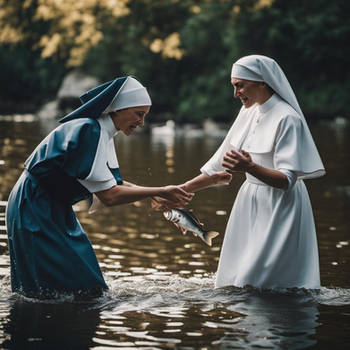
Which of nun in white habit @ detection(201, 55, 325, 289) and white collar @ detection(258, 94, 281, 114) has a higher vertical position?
white collar @ detection(258, 94, 281, 114)

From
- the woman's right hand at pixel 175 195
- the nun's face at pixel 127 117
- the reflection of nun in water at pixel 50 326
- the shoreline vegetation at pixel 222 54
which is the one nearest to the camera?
the reflection of nun in water at pixel 50 326

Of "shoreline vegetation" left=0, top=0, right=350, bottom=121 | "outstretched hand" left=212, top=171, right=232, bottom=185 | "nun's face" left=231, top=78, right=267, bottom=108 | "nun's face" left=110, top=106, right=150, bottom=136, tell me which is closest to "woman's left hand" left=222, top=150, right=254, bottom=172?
"nun's face" left=231, top=78, right=267, bottom=108

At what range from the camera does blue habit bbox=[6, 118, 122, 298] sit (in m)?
6.25

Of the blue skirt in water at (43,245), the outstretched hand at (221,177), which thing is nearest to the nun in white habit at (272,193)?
the outstretched hand at (221,177)

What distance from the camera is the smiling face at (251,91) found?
682 centimetres

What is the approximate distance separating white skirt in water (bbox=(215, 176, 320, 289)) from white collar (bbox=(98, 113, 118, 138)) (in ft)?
3.91

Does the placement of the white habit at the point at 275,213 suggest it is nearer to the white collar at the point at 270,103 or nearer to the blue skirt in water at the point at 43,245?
the white collar at the point at 270,103

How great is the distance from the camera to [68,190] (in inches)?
253

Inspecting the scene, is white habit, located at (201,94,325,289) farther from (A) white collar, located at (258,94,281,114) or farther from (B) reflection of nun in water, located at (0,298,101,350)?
(B) reflection of nun in water, located at (0,298,101,350)

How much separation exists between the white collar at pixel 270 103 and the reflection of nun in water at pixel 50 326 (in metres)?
1.98

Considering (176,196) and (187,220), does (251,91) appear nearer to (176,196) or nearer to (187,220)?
(176,196)

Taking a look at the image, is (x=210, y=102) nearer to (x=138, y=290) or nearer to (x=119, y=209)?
(x=119, y=209)

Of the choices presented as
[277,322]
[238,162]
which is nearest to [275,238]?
[277,322]

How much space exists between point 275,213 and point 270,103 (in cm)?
84
